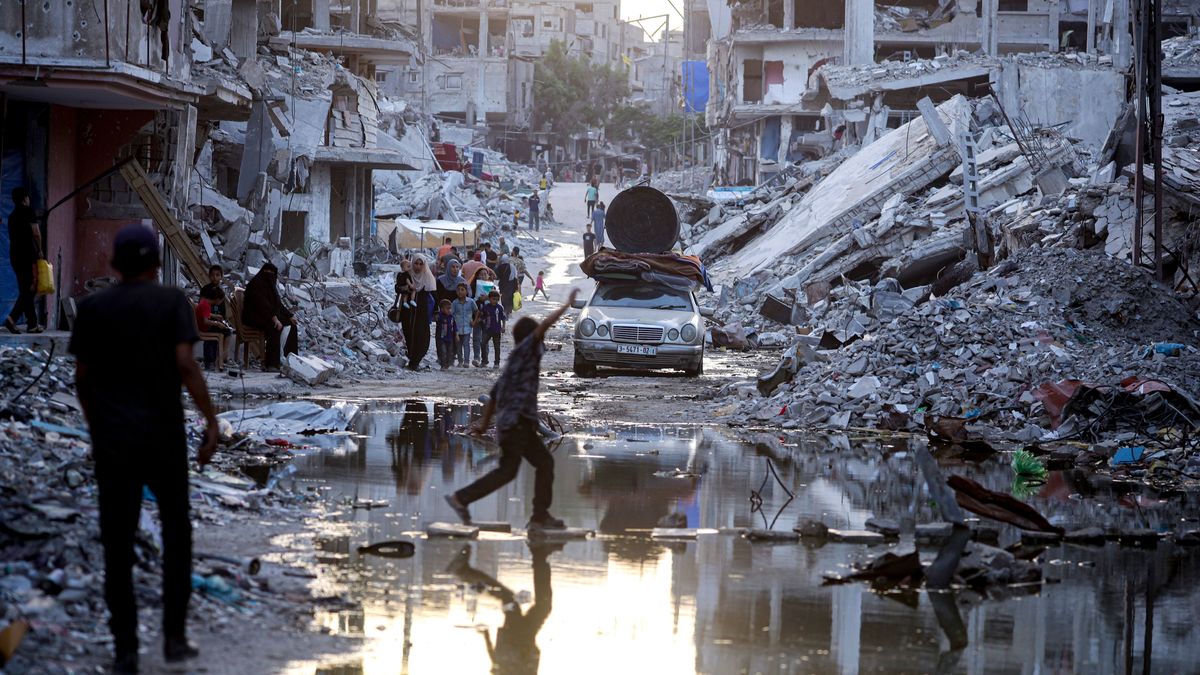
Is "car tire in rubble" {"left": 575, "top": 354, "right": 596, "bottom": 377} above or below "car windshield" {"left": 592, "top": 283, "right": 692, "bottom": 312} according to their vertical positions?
below

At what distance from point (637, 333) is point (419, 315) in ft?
11.8

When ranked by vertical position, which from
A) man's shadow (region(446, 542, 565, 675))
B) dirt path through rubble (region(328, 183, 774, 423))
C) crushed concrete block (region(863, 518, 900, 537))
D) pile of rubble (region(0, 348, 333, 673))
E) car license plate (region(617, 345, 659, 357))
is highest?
pile of rubble (region(0, 348, 333, 673))

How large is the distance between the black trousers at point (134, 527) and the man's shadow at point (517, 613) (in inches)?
54.3

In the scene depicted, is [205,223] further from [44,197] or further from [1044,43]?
[1044,43]

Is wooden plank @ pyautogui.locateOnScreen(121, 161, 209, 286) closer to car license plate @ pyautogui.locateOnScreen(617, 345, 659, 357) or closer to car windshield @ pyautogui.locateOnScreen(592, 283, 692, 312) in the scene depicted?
car windshield @ pyautogui.locateOnScreen(592, 283, 692, 312)

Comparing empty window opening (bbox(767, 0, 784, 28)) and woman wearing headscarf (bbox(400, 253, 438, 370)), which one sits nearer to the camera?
woman wearing headscarf (bbox(400, 253, 438, 370))

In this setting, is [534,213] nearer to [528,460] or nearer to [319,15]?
[319,15]

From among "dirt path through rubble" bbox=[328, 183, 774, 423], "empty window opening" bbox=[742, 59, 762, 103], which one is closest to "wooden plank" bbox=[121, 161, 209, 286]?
"dirt path through rubble" bbox=[328, 183, 774, 423]

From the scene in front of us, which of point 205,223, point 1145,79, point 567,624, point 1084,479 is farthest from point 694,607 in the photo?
point 205,223

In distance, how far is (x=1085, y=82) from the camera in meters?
45.9

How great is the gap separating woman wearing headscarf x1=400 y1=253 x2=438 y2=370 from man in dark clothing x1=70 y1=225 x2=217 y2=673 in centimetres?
1602

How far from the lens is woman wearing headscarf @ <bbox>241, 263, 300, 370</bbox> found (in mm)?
19062

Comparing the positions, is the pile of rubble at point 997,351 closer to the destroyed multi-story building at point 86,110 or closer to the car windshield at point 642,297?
the car windshield at point 642,297

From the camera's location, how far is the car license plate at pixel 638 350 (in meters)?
21.0
